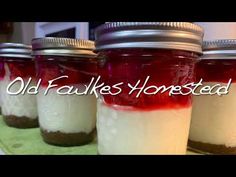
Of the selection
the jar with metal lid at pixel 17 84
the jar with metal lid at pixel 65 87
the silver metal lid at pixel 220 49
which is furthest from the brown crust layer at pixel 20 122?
the silver metal lid at pixel 220 49

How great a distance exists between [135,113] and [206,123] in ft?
0.54

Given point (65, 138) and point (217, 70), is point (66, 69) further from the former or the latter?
point (217, 70)

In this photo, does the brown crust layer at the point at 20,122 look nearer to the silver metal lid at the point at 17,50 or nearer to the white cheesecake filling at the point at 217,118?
the silver metal lid at the point at 17,50

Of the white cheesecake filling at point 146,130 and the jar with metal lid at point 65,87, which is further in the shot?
the jar with metal lid at point 65,87

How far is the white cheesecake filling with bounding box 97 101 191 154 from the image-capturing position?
1.07 feet

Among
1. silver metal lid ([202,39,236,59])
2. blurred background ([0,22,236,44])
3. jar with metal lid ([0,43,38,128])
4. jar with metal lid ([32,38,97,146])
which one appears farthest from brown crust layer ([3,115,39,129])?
silver metal lid ([202,39,236,59])

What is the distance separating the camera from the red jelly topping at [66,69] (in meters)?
0.44

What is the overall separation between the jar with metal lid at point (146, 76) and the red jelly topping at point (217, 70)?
3.1 inches

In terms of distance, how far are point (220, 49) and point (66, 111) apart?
270 millimetres

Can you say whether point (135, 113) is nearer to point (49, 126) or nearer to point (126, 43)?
point (126, 43)

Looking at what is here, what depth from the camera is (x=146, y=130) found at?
1.07ft

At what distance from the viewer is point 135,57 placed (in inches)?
12.6

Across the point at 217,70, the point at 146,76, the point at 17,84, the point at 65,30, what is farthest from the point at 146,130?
the point at 65,30

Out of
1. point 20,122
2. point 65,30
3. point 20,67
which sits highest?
point 65,30
